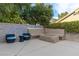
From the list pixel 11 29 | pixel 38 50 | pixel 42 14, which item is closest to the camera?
pixel 38 50

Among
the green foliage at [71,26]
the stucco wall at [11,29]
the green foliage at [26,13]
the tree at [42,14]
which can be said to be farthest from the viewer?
the tree at [42,14]

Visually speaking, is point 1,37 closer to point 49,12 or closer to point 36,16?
point 36,16

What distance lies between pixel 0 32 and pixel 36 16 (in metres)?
4.59

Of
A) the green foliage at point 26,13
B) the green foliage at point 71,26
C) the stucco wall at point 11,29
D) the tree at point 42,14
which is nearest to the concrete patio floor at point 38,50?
the stucco wall at point 11,29

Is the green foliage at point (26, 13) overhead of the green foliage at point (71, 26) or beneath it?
overhead

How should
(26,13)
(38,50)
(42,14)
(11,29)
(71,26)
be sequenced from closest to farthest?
(38,50)
(11,29)
(71,26)
(26,13)
(42,14)

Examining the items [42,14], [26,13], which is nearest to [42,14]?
[42,14]

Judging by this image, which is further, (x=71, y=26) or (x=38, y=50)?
(x=71, y=26)

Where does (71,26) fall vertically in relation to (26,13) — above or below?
below

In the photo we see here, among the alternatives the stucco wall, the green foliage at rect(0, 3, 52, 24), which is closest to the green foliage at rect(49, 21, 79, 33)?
the green foliage at rect(0, 3, 52, 24)

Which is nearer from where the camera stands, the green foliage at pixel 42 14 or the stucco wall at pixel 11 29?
the stucco wall at pixel 11 29

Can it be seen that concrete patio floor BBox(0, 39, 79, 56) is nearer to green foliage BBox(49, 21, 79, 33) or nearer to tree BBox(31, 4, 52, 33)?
green foliage BBox(49, 21, 79, 33)

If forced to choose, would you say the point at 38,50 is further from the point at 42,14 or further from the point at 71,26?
the point at 42,14

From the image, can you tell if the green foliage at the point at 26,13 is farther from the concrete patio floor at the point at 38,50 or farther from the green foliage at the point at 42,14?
the concrete patio floor at the point at 38,50
